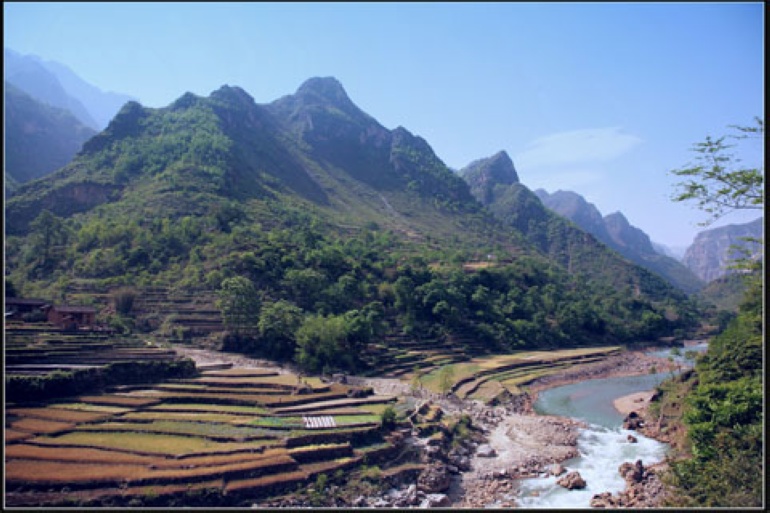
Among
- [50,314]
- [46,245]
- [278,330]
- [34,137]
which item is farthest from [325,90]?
[50,314]

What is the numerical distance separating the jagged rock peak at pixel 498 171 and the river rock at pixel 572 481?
520 feet

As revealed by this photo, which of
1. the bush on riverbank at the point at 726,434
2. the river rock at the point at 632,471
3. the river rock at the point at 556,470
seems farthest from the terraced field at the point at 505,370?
the bush on riverbank at the point at 726,434

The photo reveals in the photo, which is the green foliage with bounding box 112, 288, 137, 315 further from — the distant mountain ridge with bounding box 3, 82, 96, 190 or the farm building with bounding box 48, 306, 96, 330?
the distant mountain ridge with bounding box 3, 82, 96, 190

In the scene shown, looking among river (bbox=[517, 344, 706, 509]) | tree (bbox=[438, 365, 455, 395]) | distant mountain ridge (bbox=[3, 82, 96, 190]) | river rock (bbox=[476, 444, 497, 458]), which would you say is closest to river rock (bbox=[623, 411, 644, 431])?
river (bbox=[517, 344, 706, 509])

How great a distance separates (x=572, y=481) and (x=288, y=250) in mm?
39371

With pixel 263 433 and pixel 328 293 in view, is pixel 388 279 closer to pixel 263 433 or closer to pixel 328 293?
pixel 328 293

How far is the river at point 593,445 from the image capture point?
933 inches

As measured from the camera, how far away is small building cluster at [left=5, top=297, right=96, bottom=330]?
36094mm

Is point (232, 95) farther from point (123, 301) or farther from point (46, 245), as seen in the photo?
point (123, 301)

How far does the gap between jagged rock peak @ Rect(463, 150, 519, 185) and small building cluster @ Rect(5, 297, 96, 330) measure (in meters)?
155

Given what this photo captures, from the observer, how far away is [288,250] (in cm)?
5697

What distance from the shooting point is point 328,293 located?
169 feet

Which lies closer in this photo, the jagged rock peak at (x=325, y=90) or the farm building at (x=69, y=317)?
the farm building at (x=69, y=317)

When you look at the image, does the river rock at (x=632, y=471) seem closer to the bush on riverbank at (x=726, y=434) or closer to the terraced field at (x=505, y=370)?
the bush on riverbank at (x=726, y=434)
